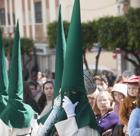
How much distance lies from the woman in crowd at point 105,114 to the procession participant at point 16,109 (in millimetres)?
730

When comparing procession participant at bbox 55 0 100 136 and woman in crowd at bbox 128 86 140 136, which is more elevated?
procession participant at bbox 55 0 100 136

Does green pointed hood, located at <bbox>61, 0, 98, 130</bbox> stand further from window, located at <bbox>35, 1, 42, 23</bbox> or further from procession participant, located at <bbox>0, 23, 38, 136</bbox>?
window, located at <bbox>35, 1, 42, 23</bbox>

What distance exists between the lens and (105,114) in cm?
584

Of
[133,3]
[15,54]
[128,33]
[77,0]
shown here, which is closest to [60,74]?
[15,54]

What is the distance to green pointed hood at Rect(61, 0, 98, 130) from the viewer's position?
4504mm

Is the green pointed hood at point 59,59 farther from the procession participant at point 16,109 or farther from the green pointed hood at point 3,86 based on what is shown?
the green pointed hood at point 3,86

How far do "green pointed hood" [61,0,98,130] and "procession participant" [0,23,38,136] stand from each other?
1174 millimetres

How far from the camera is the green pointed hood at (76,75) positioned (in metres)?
4.50

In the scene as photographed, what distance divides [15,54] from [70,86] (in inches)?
53.7

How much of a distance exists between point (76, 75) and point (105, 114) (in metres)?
1.41

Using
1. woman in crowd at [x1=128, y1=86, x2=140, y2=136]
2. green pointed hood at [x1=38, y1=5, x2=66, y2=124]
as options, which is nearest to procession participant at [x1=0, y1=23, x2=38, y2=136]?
green pointed hood at [x1=38, y1=5, x2=66, y2=124]

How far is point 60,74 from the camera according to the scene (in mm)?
5359

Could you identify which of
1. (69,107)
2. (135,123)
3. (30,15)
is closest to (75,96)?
(69,107)

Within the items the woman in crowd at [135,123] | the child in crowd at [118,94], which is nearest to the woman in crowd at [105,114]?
the child in crowd at [118,94]
